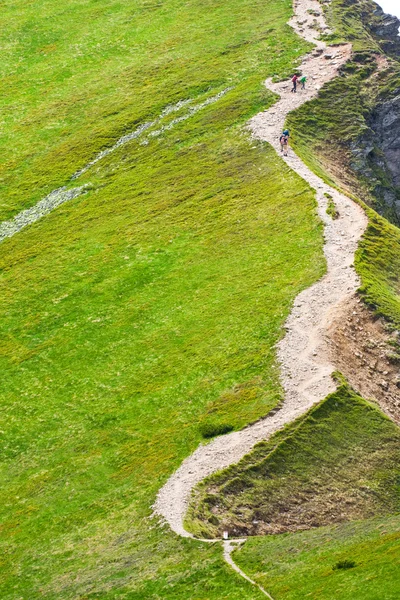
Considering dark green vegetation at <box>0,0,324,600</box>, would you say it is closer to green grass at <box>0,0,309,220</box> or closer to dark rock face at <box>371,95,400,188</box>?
green grass at <box>0,0,309,220</box>

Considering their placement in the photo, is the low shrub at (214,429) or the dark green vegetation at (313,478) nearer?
the dark green vegetation at (313,478)

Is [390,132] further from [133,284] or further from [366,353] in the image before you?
[366,353]

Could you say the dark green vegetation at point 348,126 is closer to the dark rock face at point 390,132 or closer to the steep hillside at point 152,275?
the steep hillside at point 152,275

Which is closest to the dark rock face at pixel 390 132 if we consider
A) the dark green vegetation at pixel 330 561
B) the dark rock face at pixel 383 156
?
the dark rock face at pixel 383 156

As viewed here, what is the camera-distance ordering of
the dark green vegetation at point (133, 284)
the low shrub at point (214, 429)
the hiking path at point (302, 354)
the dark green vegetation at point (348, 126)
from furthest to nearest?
the dark green vegetation at point (348, 126) → the low shrub at point (214, 429) → the hiking path at point (302, 354) → the dark green vegetation at point (133, 284)

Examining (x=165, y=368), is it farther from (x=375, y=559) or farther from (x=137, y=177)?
(x=137, y=177)

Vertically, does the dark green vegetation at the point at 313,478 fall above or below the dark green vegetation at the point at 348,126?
below
